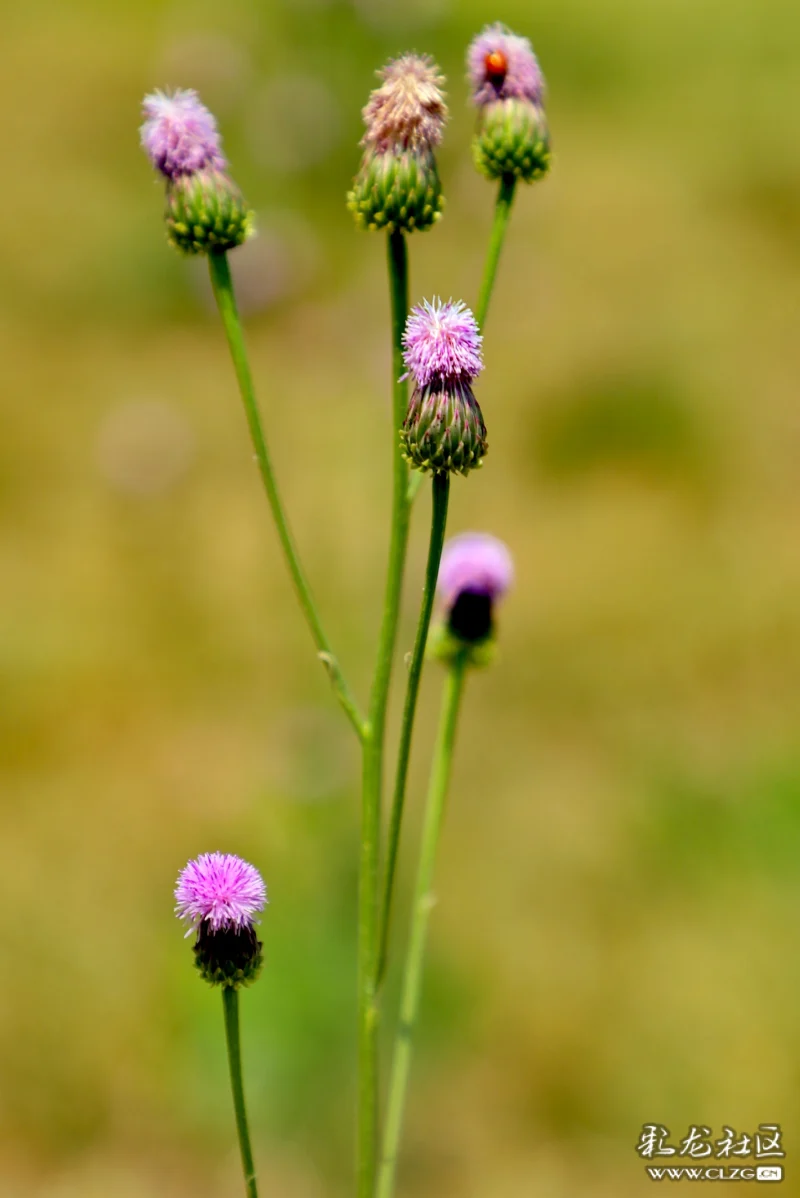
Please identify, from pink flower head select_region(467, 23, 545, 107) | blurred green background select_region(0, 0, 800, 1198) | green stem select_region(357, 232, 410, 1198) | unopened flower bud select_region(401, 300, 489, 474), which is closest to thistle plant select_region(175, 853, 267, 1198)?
green stem select_region(357, 232, 410, 1198)

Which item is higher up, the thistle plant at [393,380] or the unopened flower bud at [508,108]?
the unopened flower bud at [508,108]

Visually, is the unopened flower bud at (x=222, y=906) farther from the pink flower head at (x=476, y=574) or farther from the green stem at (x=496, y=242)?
the pink flower head at (x=476, y=574)

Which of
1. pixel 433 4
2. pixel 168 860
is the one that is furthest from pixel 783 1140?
pixel 433 4

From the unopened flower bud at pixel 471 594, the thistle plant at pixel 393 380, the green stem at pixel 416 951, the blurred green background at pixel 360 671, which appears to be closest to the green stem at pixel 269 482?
the thistle plant at pixel 393 380

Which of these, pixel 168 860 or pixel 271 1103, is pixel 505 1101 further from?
pixel 168 860

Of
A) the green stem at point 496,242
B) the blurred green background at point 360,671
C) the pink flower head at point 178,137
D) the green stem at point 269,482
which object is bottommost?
the green stem at point 269,482

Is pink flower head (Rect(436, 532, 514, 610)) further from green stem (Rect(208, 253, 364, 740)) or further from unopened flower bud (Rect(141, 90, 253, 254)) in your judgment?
unopened flower bud (Rect(141, 90, 253, 254))

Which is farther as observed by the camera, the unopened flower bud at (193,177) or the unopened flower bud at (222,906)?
the unopened flower bud at (193,177)

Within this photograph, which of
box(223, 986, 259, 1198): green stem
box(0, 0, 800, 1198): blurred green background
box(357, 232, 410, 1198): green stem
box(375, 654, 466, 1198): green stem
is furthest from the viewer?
box(0, 0, 800, 1198): blurred green background
